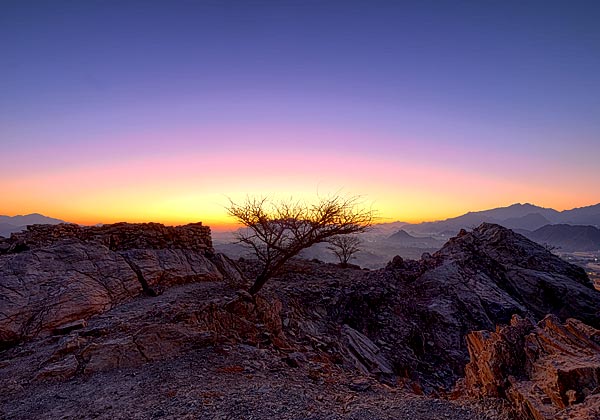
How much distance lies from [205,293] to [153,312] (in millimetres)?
2769

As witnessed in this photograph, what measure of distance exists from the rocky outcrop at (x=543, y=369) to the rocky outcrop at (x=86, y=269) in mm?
12504

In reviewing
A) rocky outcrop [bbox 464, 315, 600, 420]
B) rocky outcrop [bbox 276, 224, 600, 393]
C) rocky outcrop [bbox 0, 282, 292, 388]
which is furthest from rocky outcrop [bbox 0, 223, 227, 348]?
rocky outcrop [bbox 464, 315, 600, 420]

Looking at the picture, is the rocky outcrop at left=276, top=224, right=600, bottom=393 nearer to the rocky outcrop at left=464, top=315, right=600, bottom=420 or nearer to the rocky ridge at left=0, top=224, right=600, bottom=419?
the rocky ridge at left=0, top=224, right=600, bottom=419

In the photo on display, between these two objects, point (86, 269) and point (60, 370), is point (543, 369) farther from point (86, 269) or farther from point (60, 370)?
point (86, 269)

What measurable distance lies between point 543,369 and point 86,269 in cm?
1562

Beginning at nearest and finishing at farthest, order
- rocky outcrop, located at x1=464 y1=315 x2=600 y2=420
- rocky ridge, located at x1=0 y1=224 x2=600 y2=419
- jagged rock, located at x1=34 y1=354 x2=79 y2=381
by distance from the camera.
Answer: rocky outcrop, located at x1=464 y1=315 x2=600 y2=420 → jagged rock, located at x1=34 y1=354 x2=79 y2=381 → rocky ridge, located at x1=0 y1=224 x2=600 y2=419

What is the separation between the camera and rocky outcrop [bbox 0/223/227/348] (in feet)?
33.9

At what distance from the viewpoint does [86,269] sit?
42.9 ft

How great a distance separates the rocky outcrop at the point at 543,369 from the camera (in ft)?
16.2

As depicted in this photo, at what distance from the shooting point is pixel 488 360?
700cm

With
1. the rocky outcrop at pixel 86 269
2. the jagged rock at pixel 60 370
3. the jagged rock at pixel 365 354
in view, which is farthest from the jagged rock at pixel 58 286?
the jagged rock at pixel 365 354

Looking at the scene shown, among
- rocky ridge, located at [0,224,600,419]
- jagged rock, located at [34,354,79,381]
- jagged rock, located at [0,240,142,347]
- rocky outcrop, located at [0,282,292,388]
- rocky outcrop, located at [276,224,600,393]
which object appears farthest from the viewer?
rocky outcrop, located at [276,224,600,393]

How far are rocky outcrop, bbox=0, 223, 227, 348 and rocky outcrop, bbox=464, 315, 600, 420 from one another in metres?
12.5

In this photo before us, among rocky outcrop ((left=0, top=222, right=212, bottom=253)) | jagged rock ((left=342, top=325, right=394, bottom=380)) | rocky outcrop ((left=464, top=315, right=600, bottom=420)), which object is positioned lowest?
jagged rock ((left=342, top=325, right=394, bottom=380))
